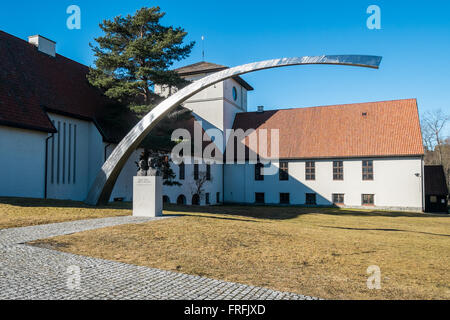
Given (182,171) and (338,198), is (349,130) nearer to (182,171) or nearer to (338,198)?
(338,198)

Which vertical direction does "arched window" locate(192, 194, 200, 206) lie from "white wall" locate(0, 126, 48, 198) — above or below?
below

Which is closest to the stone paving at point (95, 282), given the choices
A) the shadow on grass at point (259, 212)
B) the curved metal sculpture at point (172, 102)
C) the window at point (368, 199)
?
the shadow on grass at point (259, 212)

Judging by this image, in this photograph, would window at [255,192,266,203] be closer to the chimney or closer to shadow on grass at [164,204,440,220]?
shadow on grass at [164,204,440,220]

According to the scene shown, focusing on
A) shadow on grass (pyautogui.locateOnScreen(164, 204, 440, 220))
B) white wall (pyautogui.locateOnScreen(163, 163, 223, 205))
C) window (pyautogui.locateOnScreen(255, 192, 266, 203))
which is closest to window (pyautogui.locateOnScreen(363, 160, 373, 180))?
shadow on grass (pyautogui.locateOnScreen(164, 204, 440, 220))

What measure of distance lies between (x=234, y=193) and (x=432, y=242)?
24539mm

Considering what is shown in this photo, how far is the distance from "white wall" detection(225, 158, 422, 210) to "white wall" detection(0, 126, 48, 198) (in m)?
19.9

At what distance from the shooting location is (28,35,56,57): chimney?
23156 millimetres

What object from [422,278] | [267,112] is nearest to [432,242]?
[422,278]

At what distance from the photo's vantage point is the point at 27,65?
20.9m

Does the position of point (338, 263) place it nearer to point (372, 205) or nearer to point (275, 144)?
point (372, 205)

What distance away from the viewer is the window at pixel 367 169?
1201 inches

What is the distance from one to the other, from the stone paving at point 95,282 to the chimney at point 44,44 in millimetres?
19518
